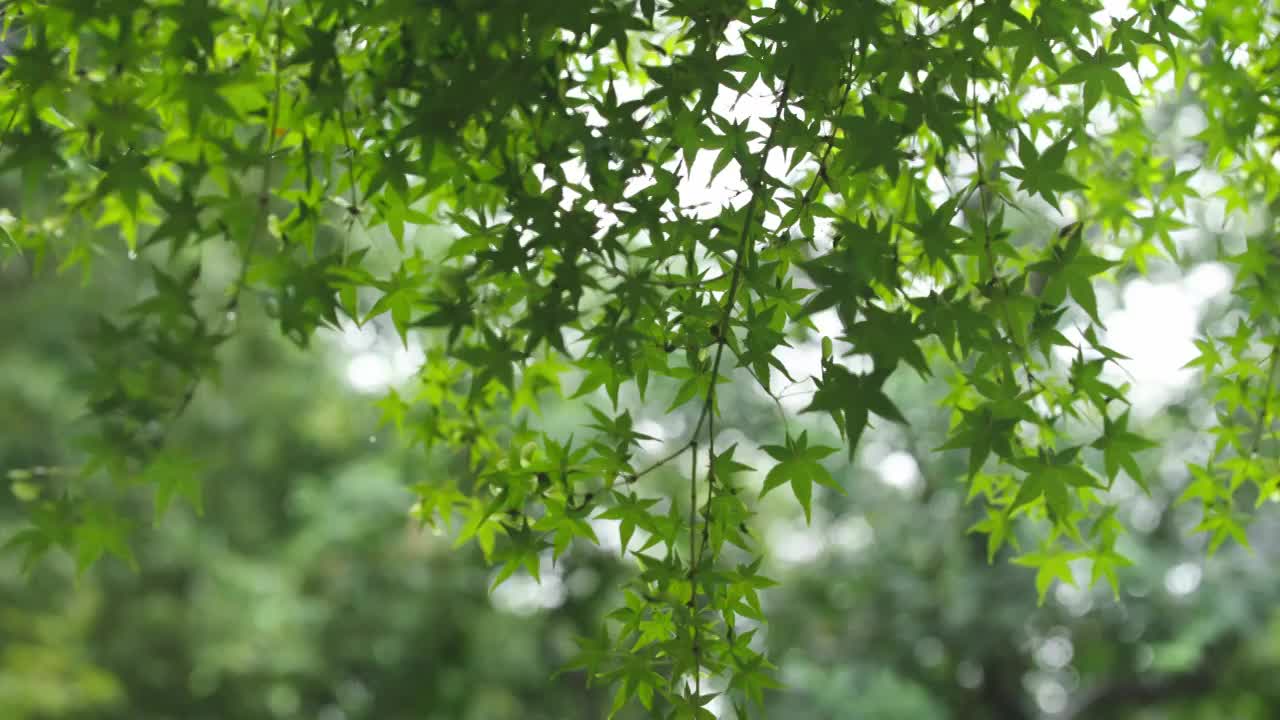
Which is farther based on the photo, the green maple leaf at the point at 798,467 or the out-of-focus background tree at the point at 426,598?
the out-of-focus background tree at the point at 426,598

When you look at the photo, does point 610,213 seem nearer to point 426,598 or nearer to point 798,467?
point 798,467

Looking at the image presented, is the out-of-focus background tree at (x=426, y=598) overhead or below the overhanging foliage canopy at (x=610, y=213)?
overhead

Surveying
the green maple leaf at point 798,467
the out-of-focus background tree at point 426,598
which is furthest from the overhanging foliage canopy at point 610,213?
the out-of-focus background tree at point 426,598

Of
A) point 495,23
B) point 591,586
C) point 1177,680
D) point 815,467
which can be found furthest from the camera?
point 591,586

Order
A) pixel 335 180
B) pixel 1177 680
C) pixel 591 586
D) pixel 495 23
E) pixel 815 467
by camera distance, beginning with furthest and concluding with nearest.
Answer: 1. pixel 591 586
2. pixel 1177 680
3. pixel 335 180
4. pixel 815 467
5. pixel 495 23

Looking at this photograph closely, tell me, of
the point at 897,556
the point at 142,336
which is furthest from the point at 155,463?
the point at 897,556

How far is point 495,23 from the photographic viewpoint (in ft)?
1.98

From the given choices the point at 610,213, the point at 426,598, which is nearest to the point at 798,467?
the point at 610,213

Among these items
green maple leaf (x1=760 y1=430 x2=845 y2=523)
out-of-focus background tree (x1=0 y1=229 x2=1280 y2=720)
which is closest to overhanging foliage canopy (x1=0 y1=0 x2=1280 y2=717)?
green maple leaf (x1=760 y1=430 x2=845 y2=523)

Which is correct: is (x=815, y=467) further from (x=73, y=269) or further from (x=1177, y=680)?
(x=73, y=269)

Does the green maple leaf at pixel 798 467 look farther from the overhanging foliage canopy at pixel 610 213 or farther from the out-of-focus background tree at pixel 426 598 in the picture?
the out-of-focus background tree at pixel 426 598

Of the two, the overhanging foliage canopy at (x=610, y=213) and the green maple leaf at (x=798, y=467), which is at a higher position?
the overhanging foliage canopy at (x=610, y=213)

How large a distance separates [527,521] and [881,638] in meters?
3.83

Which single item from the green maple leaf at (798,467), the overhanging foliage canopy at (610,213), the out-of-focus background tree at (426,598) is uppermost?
the out-of-focus background tree at (426,598)
